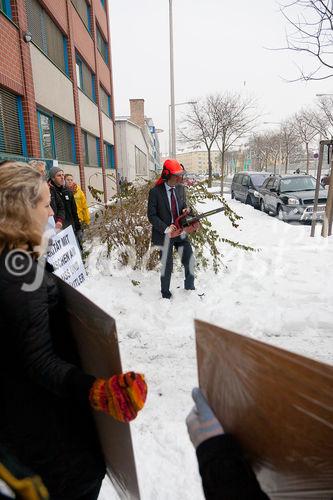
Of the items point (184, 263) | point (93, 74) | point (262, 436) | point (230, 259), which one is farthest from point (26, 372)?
point (93, 74)

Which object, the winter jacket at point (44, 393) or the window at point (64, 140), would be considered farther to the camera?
the window at point (64, 140)

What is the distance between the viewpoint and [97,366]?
51.1 inches

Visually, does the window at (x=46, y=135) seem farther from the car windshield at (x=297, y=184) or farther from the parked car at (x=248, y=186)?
the parked car at (x=248, y=186)

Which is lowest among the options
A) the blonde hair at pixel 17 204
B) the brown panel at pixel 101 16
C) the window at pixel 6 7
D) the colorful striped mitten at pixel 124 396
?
the colorful striped mitten at pixel 124 396

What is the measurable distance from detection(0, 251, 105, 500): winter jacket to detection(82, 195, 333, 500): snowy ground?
99 cm

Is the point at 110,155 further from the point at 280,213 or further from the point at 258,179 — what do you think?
the point at 280,213

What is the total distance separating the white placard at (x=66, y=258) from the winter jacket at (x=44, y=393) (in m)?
2.23

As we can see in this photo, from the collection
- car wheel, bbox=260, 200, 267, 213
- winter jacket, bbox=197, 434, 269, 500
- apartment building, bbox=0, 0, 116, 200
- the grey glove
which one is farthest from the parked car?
winter jacket, bbox=197, 434, 269, 500

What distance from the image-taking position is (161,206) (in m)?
4.84

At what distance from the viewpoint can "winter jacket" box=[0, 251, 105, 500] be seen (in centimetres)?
115

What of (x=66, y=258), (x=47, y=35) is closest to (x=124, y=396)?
(x=66, y=258)

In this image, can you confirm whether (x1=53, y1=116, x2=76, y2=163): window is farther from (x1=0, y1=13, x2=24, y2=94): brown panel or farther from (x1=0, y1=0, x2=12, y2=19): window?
(x1=0, y1=0, x2=12, y2=19): window

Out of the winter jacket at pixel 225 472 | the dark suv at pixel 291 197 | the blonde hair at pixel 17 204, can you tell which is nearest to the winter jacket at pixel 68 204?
the blonde hair at pixel 17 204

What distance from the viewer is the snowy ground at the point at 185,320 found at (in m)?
2.33
